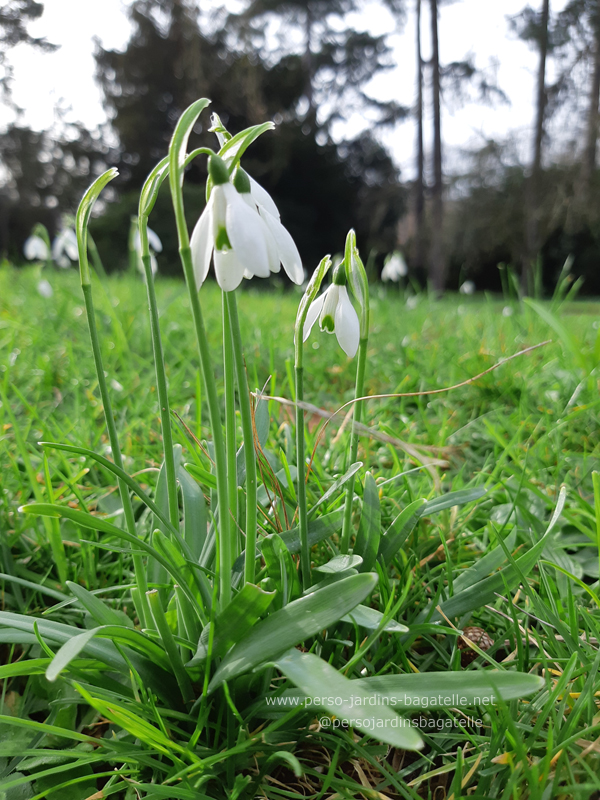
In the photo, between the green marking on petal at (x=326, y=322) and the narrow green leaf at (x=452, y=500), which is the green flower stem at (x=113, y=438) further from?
the narrow green leaf at (x=452, y=500)

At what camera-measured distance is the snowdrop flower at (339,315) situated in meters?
0.72

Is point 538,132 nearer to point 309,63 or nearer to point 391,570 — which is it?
point 309,63

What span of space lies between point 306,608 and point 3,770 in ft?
1.72

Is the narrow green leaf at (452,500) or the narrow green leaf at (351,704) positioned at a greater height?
the narrow green leaf at (452,500)

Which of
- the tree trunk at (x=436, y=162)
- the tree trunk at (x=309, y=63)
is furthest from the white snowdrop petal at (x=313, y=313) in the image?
the tree trunk at (x=309, y=63)

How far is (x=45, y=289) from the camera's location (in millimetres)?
3484

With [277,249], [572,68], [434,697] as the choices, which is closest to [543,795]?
[434,697]

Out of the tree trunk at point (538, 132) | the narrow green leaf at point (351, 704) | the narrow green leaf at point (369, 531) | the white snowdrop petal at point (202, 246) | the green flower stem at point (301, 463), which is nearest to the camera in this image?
the narrow green leaf at point (351, 704)

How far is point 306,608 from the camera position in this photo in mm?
615

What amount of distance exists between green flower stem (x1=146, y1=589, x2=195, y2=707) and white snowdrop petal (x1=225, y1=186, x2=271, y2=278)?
1.43 feet

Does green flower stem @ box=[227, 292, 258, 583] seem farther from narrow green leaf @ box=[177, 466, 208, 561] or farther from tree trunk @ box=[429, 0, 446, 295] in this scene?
tree trunk @ box=[429, 0, 446, 295]

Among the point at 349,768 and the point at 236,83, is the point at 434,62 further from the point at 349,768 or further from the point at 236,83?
the point at 349,768

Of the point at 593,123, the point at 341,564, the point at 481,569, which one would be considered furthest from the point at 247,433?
the point at 593,123

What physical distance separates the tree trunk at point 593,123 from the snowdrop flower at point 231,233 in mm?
12706
